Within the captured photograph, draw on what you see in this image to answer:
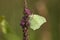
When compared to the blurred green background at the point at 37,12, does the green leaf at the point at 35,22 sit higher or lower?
higher

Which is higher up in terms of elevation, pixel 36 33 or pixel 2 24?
pixel 2 24

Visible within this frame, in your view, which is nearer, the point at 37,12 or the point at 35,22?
the point at 35,22

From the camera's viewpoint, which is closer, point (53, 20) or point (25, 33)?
point (25, 33)

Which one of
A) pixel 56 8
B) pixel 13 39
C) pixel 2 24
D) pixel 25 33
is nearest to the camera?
pixel 25 33

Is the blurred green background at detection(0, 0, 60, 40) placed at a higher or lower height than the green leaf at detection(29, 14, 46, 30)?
lower

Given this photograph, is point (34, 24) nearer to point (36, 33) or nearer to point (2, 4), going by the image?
point (36, 33)

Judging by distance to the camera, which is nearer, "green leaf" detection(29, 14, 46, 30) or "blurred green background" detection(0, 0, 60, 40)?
"green leaf" detection(29, 14, 46, 30)

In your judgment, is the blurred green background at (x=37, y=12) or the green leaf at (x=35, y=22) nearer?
the green leaf at (x=35, y=22)

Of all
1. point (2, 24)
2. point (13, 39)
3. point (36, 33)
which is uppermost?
point (2, 24)

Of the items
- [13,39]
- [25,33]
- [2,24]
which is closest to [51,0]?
[13,39]

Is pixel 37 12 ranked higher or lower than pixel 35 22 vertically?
lower

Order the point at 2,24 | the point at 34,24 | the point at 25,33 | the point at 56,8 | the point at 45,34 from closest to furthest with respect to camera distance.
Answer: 1. the point at 25,33
2. the point at 34,24
3. the point at 2,24
4. the point at 45,34
5. the point at 56,8
